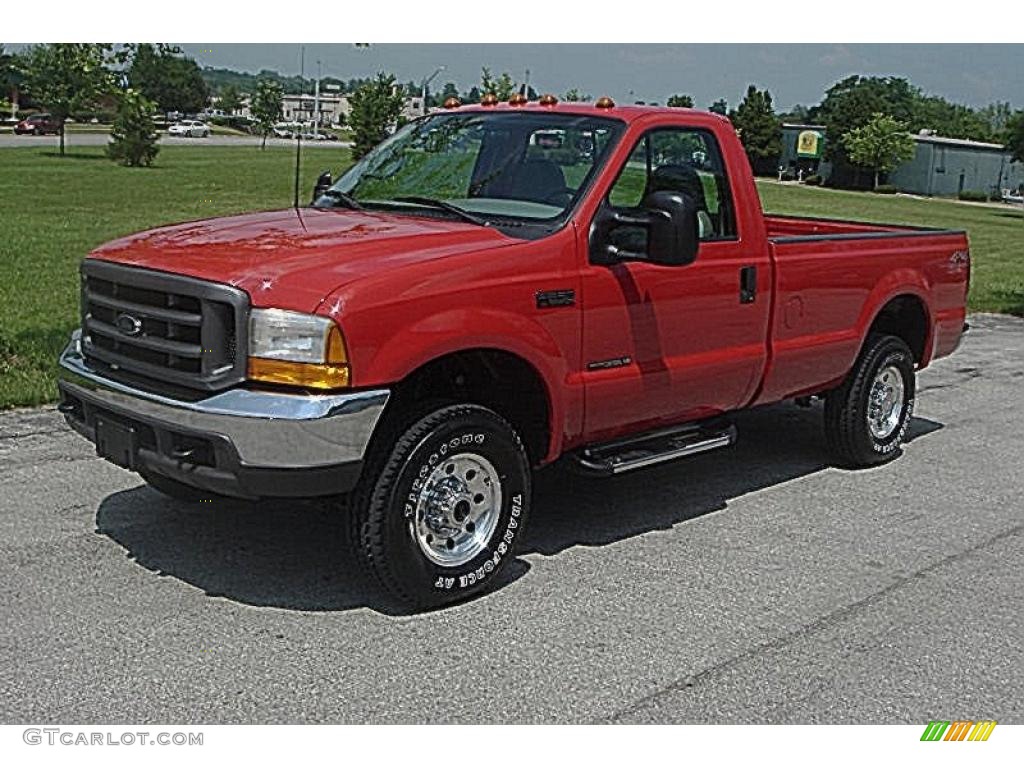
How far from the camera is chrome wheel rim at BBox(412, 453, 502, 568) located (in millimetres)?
5238

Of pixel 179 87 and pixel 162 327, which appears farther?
pixel 179 87

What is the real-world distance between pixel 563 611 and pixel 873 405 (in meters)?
3.46

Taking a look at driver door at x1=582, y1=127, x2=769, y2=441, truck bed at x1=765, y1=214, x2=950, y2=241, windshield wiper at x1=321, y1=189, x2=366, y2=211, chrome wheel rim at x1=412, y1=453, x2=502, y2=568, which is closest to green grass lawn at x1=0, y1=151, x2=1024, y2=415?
windshield wiper at x1=321, y1=189, x2=366, y2=211

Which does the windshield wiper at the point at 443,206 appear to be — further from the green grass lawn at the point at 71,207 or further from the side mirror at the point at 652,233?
the green grass lawn at the point at 71,207

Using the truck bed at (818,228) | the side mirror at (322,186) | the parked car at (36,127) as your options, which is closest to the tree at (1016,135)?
the parked car at (36,127)

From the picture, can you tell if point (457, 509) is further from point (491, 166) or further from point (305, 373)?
point (491, 166)

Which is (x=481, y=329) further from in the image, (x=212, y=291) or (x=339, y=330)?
(x=212, y=291)

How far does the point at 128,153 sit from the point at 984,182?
5095 centimetres

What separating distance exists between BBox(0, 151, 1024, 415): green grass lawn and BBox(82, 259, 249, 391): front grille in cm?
330

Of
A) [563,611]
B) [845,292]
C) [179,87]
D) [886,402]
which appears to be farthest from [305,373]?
[179,87]

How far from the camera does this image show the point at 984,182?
75.1m

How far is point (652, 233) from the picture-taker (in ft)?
18.7

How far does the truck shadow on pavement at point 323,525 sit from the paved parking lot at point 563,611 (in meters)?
0.02

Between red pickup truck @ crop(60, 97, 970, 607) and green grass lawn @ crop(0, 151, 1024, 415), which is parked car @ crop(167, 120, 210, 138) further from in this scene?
red pickup truck @ crop(60, 97, 970, 607)
